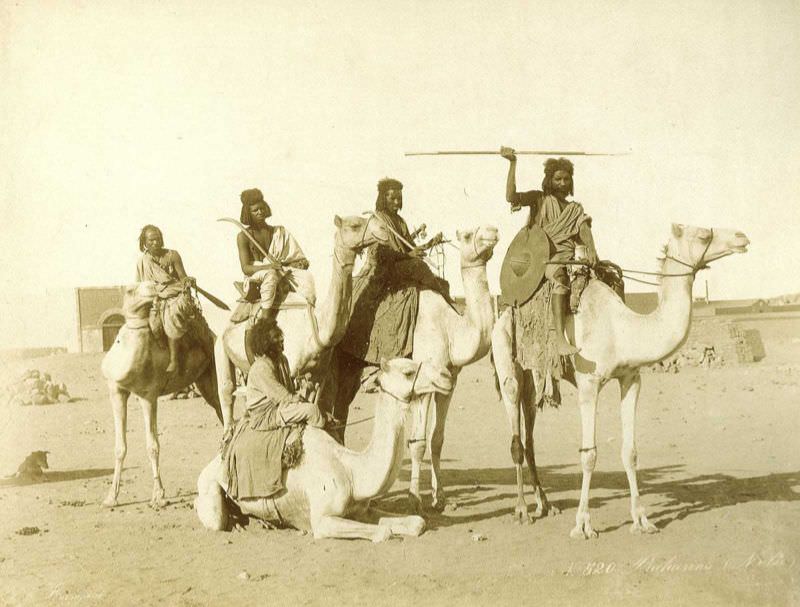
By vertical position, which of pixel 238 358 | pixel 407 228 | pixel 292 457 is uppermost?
pixel 407 228

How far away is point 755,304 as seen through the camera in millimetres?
33312

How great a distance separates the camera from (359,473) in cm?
754

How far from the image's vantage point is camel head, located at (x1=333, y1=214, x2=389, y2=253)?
8.55 meters

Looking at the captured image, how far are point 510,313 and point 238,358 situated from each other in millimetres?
2751

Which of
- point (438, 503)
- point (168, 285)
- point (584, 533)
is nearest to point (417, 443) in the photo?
point (438, 503)

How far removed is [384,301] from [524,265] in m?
1.49

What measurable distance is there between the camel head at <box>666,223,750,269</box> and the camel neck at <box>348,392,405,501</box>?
2800 mm

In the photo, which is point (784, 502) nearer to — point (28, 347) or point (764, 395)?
point (764, 395)

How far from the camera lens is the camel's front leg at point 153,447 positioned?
935 centimetres

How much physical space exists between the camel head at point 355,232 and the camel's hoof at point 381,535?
2643mm

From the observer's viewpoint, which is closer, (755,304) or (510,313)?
(510,313)

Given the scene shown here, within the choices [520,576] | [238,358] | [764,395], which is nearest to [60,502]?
[238,358]

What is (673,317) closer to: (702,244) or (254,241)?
(702,244)

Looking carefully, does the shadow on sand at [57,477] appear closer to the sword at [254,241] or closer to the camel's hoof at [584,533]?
the sword at [254,241]
